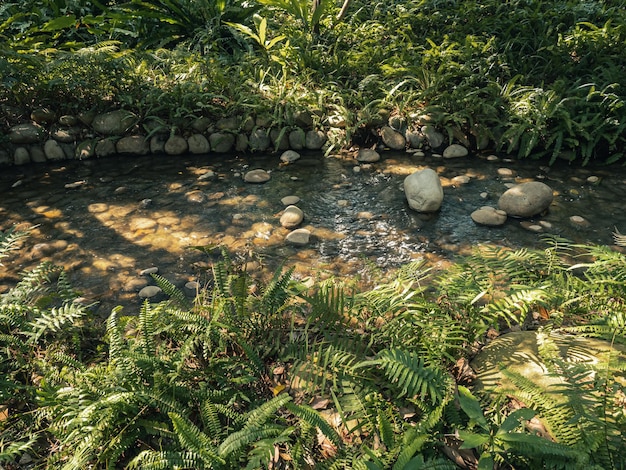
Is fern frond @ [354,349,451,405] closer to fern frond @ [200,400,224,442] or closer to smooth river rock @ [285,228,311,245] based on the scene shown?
fern frond @ [200,400,224,442]

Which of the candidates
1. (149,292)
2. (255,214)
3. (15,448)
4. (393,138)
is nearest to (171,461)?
(15,448)

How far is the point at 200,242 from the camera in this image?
3.89m

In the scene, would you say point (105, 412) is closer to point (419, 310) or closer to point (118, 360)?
point (118, 360)

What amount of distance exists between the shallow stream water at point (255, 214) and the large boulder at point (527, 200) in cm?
9

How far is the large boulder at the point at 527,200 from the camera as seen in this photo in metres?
3.96

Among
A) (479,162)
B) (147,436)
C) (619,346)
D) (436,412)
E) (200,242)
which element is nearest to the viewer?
(436,412)

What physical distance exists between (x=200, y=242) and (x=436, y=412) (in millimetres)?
2559

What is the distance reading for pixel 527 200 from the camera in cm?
396

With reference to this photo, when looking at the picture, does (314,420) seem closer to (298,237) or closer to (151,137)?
(298,237)

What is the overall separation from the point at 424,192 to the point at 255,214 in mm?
1513

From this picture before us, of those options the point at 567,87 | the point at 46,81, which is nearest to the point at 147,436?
the point at 46,81

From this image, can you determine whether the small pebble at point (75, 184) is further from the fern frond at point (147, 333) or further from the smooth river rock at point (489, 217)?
the smooth river rock at point (489, 217)

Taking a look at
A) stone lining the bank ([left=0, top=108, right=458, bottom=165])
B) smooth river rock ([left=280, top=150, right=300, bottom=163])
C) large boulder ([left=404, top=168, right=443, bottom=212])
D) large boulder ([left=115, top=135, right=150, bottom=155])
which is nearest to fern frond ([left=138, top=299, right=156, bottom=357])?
large boulder ([left=404, top=168, right=443, bottom=212])

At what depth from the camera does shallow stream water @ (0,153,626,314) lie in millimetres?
3609
